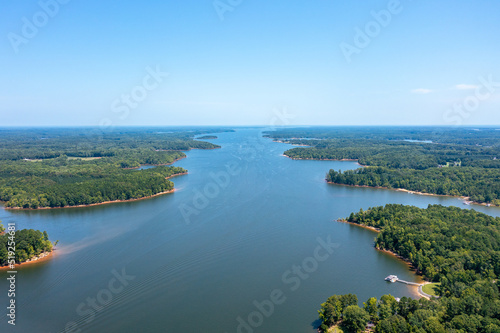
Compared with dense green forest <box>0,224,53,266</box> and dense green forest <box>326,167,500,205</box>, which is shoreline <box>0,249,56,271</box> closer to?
dense green forest <box>0,224,53,266</box>

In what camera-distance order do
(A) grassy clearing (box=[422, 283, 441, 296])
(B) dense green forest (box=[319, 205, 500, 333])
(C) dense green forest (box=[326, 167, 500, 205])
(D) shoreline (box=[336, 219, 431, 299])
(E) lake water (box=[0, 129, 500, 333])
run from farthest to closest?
(C) dense green forest (box=[326, 167, 500, 205]), (D) shoreline (box=[336, 219, 431, 299]), (A) grassy clearing (box=[422, 283, 441, 296]), (E) lake water (box=[0, 129, 500, 333]), (B) dense green forest (box=[319, 205, 500, 333])

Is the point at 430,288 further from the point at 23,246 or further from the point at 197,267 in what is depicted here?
the point at 23,246

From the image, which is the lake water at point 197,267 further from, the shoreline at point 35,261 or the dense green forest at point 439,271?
the dense green forest at point 439,271

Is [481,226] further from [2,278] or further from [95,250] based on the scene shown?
[2,278]

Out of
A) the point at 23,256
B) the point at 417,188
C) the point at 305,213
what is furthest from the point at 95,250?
the point at 417,188

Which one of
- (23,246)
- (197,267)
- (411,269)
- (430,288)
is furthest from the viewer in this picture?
(23,246)

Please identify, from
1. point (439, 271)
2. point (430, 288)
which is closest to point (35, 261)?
point (430, 288)

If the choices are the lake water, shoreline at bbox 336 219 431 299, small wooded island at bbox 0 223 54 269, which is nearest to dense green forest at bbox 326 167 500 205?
the lake water
